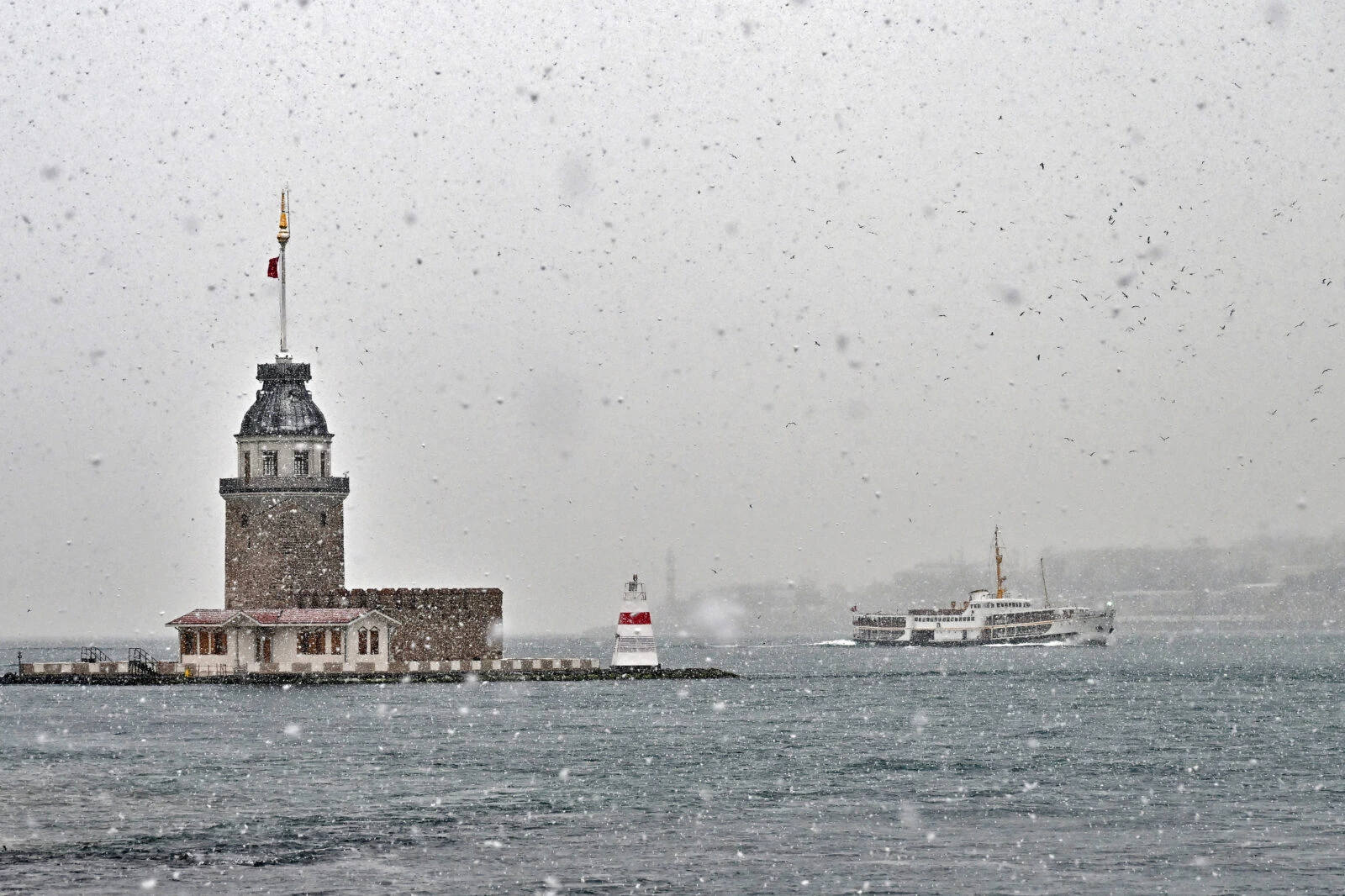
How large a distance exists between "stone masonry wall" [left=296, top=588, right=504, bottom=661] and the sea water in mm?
5362

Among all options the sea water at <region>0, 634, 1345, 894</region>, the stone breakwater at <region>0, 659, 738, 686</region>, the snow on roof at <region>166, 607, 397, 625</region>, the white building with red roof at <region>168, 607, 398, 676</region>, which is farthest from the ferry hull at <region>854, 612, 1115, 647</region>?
the snow on roof at <region>166, 607, 397, 625</region>

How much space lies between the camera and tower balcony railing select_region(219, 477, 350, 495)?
82438mm

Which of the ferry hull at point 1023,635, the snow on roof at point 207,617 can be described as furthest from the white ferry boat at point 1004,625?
the snow on roof at point 207,617

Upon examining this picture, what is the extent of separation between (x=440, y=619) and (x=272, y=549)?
8.45m

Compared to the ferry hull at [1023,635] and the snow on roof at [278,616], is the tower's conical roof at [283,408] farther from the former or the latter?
the ferry hull at [1023,635]

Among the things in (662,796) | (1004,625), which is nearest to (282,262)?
(662,796)

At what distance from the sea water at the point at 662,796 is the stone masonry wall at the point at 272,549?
4887mm

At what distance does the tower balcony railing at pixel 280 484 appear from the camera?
82438 mm

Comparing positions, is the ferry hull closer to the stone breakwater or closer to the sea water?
the stone breakwater

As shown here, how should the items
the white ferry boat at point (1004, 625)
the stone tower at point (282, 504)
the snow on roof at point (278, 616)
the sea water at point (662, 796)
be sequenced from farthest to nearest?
1. the white ferry boat at point (1004, 625)
2. the stone tower at point (282, 504)
3. the snow on roof at point (278, 616)
4. the sea water at point (662, 796)

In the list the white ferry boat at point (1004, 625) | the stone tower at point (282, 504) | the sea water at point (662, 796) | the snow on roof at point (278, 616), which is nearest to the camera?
the sea water at point (662, 796)

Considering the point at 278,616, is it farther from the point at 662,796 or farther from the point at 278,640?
the point at 662,796

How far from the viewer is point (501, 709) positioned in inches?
2867

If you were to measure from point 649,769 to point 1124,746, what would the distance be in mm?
16591
